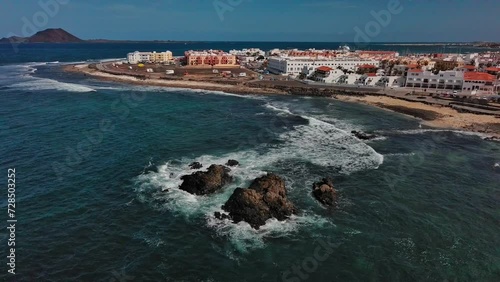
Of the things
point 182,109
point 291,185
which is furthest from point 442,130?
point 182,109

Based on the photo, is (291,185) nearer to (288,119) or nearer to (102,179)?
(102,179)

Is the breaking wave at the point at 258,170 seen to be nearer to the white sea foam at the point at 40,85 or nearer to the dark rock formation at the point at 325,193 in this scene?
the dark rock formation at the point at 325,193

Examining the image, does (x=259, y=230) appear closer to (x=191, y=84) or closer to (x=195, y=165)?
(x=195, y=165)

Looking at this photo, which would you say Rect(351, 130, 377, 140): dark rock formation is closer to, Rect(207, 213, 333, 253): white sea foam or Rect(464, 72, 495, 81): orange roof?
Rect(207, 213, 333, 253): white sea foam

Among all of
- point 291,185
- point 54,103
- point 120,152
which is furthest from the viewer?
point 54,103

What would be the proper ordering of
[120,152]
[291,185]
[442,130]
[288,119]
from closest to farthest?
1. [291,185]
2. [120,152]
3. [442,130]
4. [288,119]

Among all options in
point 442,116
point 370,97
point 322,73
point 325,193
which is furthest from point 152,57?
point 325,193
